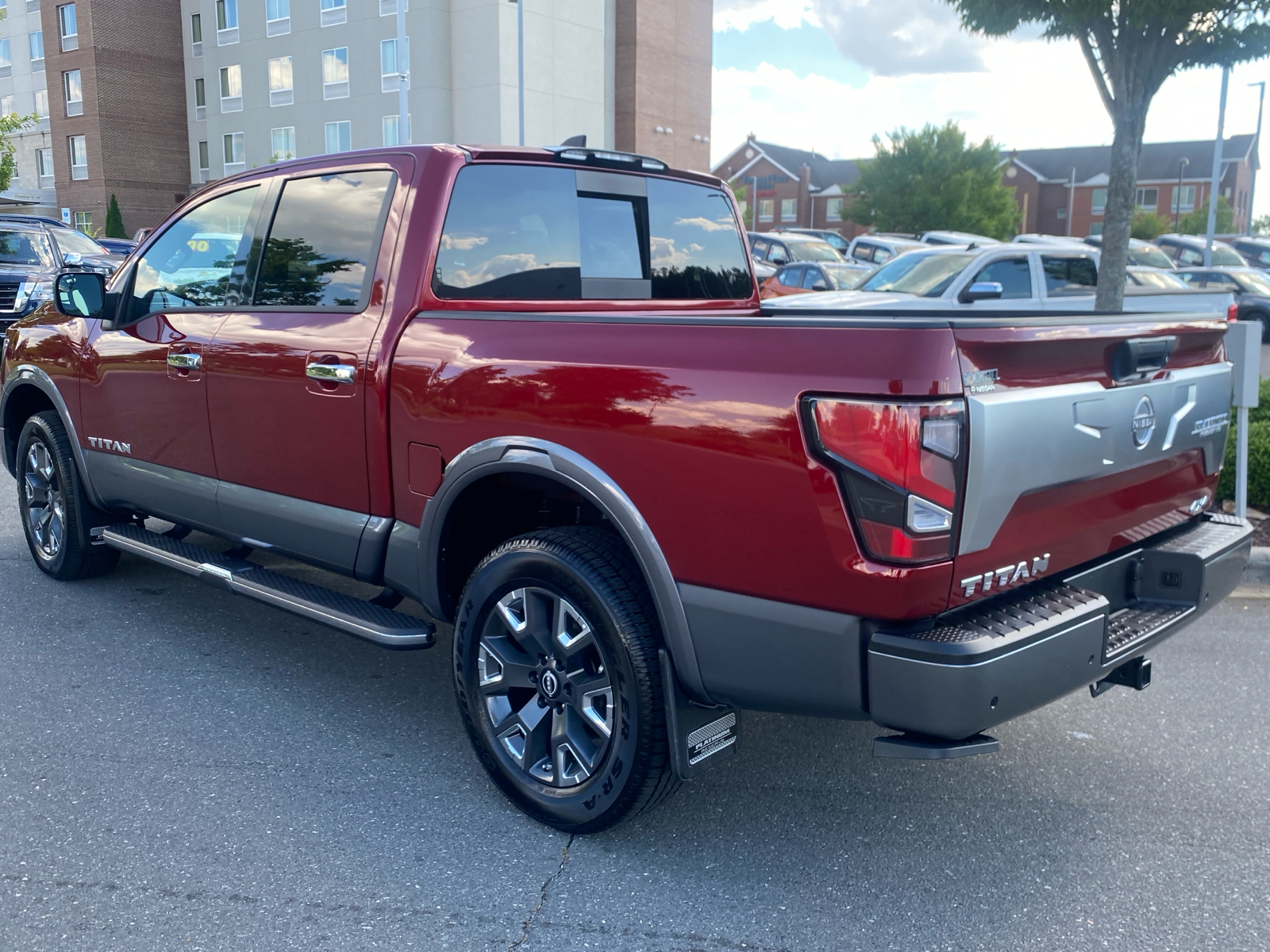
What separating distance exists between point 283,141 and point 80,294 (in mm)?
47548

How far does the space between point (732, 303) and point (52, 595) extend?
3.62m

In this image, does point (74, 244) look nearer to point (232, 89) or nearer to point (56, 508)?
point (56, 508)

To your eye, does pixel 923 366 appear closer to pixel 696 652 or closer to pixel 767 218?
pixel 696 652

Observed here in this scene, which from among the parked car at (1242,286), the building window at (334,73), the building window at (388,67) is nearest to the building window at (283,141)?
the building window at (334,73)

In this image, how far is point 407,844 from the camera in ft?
10.4

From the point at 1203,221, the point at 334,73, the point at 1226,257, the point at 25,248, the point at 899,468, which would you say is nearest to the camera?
the point at 899,468

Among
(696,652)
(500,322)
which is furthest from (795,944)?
(500,322)

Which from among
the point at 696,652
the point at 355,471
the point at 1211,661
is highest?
the point at 355,471

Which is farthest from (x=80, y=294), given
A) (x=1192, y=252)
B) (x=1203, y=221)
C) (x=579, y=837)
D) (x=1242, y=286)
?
(x=1203, y=221)

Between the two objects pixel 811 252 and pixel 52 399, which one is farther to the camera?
pixel 811 252

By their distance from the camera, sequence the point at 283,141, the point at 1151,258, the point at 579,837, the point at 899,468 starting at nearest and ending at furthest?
the point at 899,468 → the point at 579,837 → the point at 1151,258 → the point at 283,141

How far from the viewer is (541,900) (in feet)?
9.55

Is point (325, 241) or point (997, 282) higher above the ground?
point (325, 241)

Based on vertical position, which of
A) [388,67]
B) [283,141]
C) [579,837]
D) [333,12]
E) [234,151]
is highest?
[333,12]
